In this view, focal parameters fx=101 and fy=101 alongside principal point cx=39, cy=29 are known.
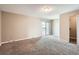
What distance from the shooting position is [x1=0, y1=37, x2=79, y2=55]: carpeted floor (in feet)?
7.73

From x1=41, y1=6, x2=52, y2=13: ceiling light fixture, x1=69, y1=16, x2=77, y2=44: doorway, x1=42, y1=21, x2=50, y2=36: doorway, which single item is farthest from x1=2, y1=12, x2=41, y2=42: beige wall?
x1=69, y1=16, x2=77, y2=44: doorway

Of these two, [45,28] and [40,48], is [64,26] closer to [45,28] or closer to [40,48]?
[45,28]

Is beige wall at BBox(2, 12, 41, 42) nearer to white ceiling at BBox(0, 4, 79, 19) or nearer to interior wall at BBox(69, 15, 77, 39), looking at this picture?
white ceiling at BBox(0, 4, 79, 19)

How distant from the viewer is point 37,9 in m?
2.48

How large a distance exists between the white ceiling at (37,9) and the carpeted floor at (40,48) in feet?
2.08

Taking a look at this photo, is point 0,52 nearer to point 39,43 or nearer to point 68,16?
point 39,43

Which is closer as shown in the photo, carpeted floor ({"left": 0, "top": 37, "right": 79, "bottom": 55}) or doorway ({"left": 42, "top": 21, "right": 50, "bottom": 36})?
carpeted floor ({"left": 0, "top": 37, "right": 79, "bottom": 55})

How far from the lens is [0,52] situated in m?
2.37

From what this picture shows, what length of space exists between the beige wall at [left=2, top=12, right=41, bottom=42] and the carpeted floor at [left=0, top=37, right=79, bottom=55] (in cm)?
19

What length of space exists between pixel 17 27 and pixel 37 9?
2.33ft

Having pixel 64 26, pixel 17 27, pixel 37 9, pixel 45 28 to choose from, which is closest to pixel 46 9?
pixel 37 9
